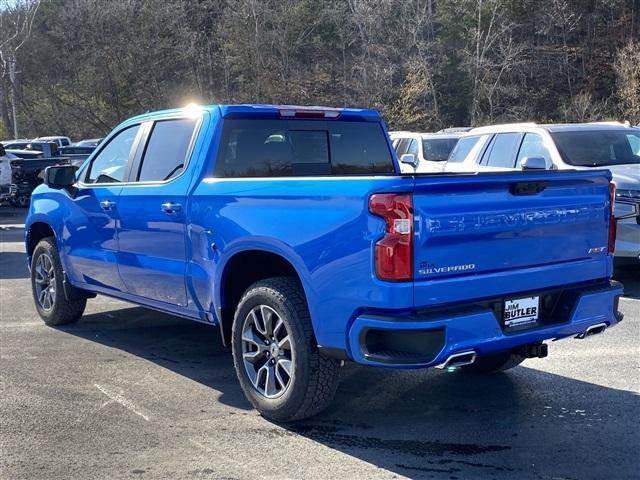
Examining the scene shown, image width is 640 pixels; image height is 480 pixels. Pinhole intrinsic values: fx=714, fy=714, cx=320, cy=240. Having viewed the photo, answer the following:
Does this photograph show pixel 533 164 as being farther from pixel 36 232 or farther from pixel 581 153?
pixel 36 232

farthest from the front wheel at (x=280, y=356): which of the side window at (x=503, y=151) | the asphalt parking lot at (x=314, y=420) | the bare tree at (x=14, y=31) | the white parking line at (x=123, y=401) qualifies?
the bare tree at (x=14, y=31)

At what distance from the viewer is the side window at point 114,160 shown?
6168 mm

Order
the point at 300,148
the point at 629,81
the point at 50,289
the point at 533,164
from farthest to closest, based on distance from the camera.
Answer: the point at 629,81, the point at 533,164, the point at 50,289, the point at 300,148

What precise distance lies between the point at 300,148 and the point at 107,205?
1756 mm

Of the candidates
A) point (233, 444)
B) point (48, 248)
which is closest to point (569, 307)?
point (233, 444)

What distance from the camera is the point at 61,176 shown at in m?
6.50

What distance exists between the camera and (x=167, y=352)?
21.0 feet

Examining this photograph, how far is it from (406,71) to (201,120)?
39.6 m

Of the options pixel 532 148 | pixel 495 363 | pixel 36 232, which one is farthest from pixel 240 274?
pixel 532 148

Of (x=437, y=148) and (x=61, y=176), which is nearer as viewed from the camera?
(x=61, y=176)

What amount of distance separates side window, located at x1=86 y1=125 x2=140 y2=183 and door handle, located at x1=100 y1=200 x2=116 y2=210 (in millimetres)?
212

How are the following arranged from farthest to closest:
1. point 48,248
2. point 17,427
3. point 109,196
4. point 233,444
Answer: point 48,248 < point 109,196 < point 17,427 < point 233,444

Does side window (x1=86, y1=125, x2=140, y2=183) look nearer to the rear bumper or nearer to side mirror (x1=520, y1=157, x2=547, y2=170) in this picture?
the rear bumper

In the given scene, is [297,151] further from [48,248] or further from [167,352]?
[48,248]
